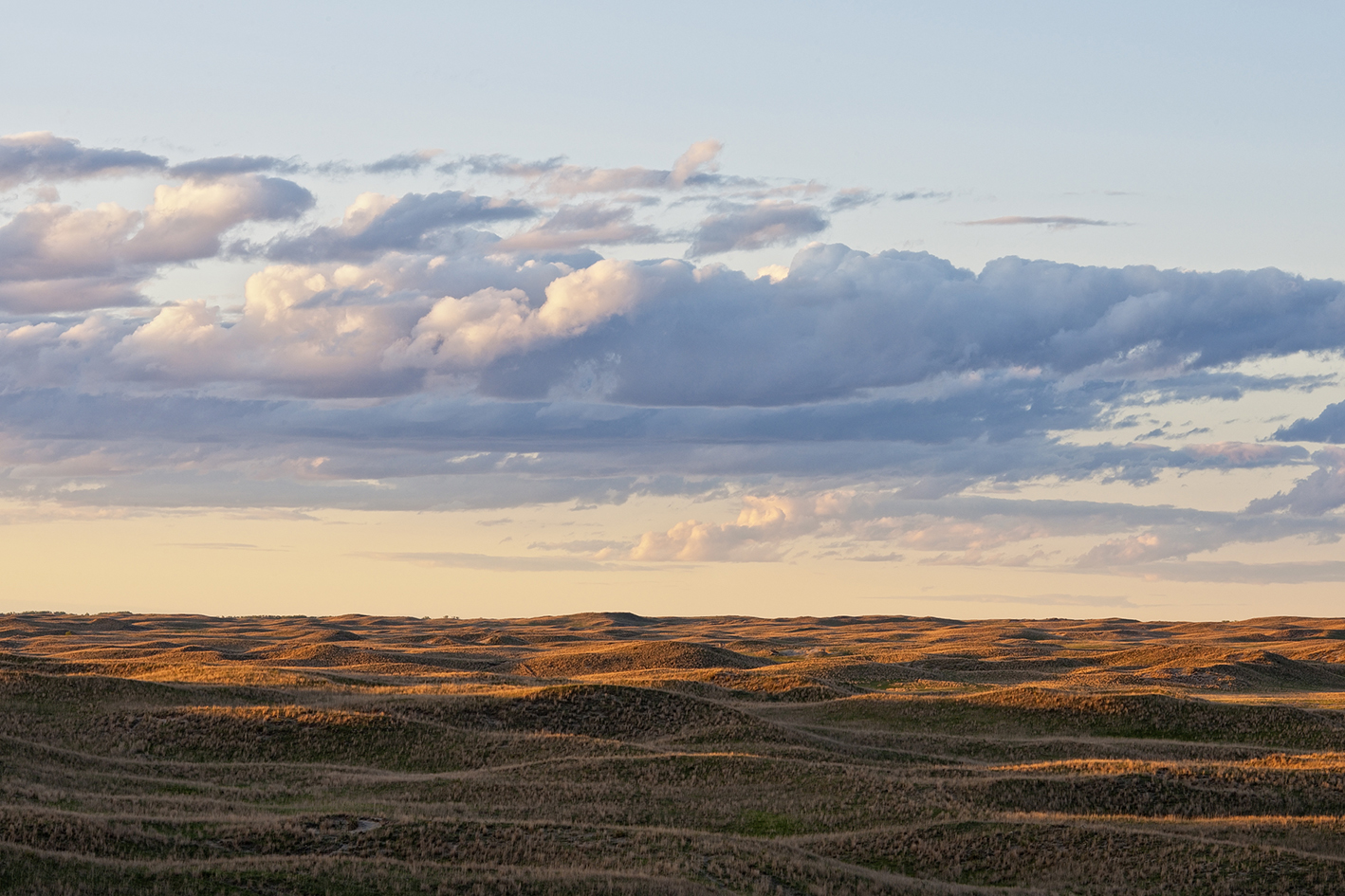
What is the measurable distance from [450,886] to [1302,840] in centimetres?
2470

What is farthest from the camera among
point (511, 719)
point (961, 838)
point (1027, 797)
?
point (511, 719)

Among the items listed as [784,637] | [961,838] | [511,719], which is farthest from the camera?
[784,637]

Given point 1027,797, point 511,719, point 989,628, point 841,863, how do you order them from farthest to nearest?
point 989,628
point 511,719
point 1027,797
point 841,863

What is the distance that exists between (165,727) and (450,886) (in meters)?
30.1

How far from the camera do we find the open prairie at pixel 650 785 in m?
29.2

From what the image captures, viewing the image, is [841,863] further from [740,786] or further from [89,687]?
[89,687]

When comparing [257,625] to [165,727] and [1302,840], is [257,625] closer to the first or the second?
[165,727]

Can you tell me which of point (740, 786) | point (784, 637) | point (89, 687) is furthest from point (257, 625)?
point (740, 786)

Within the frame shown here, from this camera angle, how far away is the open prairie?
29.2 m

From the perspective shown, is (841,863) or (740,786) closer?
(841,863)

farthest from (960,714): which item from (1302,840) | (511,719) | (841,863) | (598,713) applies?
(841,863)

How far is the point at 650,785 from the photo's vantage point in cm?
4350

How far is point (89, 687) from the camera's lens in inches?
2245

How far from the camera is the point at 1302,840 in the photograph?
118 feet
